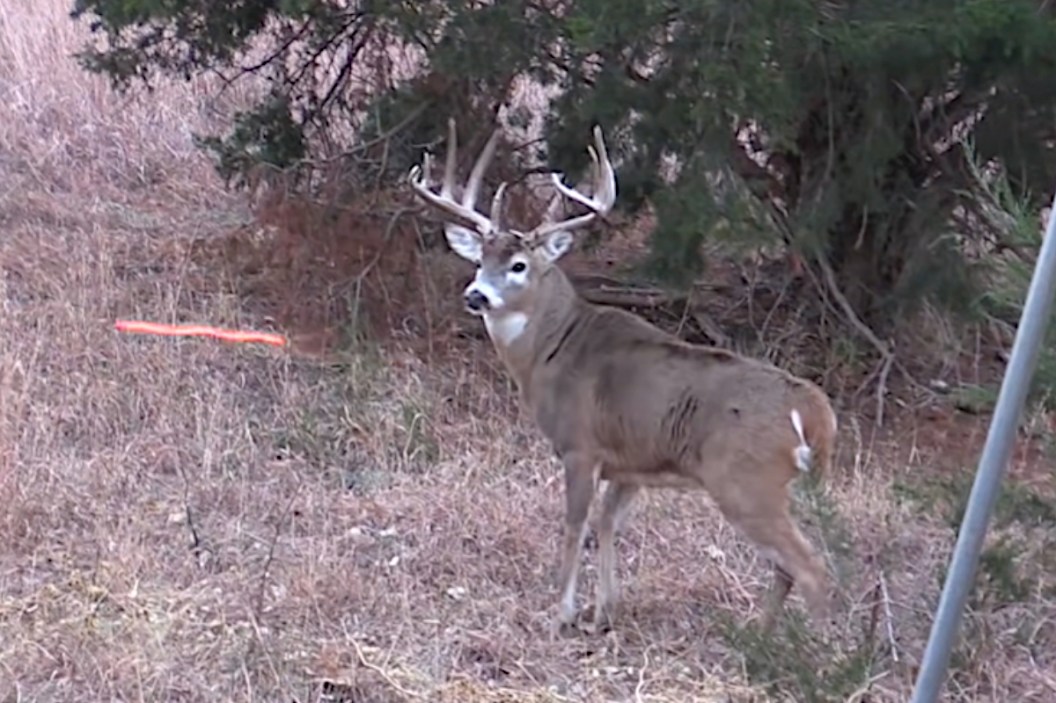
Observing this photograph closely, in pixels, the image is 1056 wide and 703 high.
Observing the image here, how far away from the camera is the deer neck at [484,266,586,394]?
23.0 feet

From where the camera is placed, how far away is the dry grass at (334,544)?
5816 mm

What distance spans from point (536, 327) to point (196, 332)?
115 inches

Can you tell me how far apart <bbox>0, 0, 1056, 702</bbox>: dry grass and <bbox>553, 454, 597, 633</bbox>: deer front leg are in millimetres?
111

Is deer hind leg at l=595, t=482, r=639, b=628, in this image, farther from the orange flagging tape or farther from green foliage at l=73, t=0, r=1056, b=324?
the orange flagging tape

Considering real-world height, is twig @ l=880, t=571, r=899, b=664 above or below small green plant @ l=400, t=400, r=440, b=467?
above

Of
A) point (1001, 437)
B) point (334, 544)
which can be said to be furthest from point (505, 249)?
point (1001, 437)

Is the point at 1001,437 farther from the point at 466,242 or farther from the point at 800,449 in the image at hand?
the point at 466,242

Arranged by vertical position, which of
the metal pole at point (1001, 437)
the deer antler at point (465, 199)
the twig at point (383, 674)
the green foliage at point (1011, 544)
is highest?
the metal pole at point (1001, 437)

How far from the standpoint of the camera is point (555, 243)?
282 inches

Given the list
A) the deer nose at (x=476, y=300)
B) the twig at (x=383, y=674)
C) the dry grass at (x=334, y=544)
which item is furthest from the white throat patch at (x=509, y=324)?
the twig at (x=383, y=674)

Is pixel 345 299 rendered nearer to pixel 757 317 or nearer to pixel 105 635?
pixel 757 317

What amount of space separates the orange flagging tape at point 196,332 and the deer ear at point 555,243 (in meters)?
2.68

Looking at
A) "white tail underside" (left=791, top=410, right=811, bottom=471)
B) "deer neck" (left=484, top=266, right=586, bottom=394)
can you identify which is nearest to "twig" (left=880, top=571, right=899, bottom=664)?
"white tail underside" (left=791, top=410, right=811, bottom=471)

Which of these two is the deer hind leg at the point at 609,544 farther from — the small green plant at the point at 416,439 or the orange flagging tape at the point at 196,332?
the orange flagging tape at the point at 196,332
